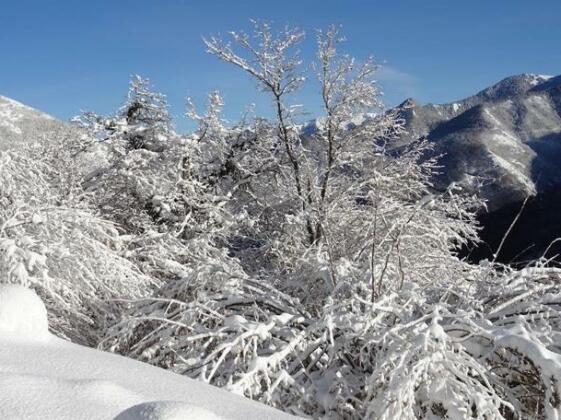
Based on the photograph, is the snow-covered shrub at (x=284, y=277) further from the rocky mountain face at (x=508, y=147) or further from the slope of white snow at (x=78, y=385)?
the rocky mountain face at (x=508, y=147)

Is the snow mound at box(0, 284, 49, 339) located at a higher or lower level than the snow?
lower

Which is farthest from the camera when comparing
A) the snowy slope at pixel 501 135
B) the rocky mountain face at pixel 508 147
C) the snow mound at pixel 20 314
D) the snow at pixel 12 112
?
the snow at pixel 12 112

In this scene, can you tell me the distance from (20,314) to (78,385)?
1010 millimetres

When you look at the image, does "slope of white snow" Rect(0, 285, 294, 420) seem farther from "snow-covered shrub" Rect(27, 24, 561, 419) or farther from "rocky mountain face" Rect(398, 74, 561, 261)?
"rocky mountain face" Rect(398, 74, 561, 261)

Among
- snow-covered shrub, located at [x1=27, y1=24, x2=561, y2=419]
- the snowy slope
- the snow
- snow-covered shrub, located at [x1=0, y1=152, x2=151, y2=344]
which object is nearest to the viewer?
snow-covered shrub, located at [x1=27, y1=24, x2=561, y2=419]

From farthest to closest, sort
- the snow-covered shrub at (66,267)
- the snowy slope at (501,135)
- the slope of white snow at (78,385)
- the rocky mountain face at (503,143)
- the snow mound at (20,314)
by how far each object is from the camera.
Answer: the snowy slope at (501,135)
the rocky mountain face at (503,143)
the snow-covered shrub at (66,267)
the snow mound at (20,314)
the slope of white snow at (78,385)

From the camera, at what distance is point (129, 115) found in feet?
45.6

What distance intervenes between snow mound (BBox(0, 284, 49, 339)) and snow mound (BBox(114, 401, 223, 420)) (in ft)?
4.35

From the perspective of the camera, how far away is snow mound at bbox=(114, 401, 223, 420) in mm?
1474

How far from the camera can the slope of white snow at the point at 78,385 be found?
64.9 inches

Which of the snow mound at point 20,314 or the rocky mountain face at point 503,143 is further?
the rocky mountain face at point 503,143

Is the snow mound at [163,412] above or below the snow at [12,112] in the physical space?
below

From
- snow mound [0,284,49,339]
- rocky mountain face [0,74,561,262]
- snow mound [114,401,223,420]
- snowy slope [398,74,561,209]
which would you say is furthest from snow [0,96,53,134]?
snow mound [114,401,223,420]

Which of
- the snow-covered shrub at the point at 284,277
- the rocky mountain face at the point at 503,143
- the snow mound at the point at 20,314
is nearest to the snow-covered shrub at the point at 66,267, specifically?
the snow-covered shrub at the point at 284,277
